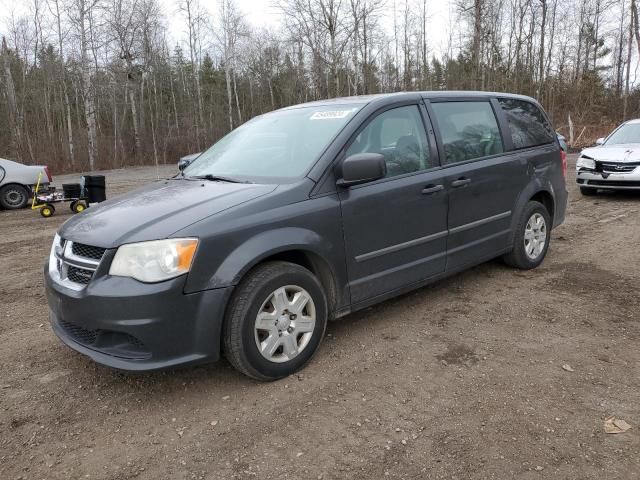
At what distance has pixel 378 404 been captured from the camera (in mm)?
2906

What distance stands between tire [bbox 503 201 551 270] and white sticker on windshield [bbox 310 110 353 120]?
2.23 m

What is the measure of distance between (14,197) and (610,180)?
12857mm

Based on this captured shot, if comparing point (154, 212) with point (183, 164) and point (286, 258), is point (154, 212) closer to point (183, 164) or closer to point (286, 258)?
point (286, 258)

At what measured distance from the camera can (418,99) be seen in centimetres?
415

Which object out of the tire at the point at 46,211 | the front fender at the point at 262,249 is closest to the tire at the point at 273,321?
the front fender at the point at 262,249

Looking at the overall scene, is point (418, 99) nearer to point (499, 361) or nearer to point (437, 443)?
point (499, 361)

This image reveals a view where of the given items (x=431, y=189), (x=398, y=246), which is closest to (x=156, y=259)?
(x=398, y=246)

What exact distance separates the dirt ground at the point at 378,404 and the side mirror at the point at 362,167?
122 centimetres

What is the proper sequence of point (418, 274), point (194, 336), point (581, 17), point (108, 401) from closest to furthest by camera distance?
point (194, 336), point (108, 401), point (418, 274), point (581, 17)

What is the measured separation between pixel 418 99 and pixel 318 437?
2.77m

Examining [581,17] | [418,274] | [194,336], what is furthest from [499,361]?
[581,17]

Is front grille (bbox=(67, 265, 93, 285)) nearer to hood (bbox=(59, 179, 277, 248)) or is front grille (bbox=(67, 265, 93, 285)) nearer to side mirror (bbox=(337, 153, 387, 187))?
hood (bbox=(59, 179, 277, 248))

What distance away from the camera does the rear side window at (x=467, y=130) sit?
4.25 m

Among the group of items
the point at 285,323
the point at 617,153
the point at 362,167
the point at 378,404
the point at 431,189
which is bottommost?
the point at 378,404
